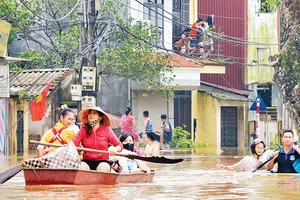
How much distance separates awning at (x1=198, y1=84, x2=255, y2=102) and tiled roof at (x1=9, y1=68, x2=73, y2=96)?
11.5m

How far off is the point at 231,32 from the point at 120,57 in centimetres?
1406

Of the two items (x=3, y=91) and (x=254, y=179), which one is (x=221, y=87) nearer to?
(x=3, y=91)

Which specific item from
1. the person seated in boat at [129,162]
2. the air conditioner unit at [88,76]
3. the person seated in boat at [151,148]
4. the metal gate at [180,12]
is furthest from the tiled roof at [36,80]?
the person seated in boat at [129,162]

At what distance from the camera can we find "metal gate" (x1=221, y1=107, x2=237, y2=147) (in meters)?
46.2

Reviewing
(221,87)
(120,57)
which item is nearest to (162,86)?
(120,57)

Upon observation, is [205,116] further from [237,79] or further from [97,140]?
[97,140]

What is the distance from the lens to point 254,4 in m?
48.9

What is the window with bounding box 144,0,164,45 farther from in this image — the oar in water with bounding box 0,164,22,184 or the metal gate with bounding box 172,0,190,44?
the oar in water with bounding box 0,164,22,184

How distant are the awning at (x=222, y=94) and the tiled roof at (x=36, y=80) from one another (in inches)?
453

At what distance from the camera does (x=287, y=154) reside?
16.9m

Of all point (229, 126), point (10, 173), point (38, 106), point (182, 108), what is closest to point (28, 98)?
point (38, 106)

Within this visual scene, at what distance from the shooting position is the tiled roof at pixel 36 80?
33688mm

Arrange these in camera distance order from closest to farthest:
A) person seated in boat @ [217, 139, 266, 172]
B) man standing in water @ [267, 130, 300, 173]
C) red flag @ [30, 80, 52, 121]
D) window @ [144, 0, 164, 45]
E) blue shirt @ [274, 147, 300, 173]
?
man standing in water @ [267, 130, 300, 173]
blue shirt @ [274, 147, 300, 173]
person seated in boat @ [217, 139, 266, 172]
red flag @ [30, 80, 52, 121]
window @ [144, 0, 164, 45]

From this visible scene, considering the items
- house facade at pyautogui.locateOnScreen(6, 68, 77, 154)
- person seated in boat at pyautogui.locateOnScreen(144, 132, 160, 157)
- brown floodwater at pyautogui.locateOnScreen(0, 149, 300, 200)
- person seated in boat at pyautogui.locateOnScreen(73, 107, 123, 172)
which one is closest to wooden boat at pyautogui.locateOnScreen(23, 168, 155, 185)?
brown floodwater at pyautogui.locateOnScreen(0, 149, 300, 200)
